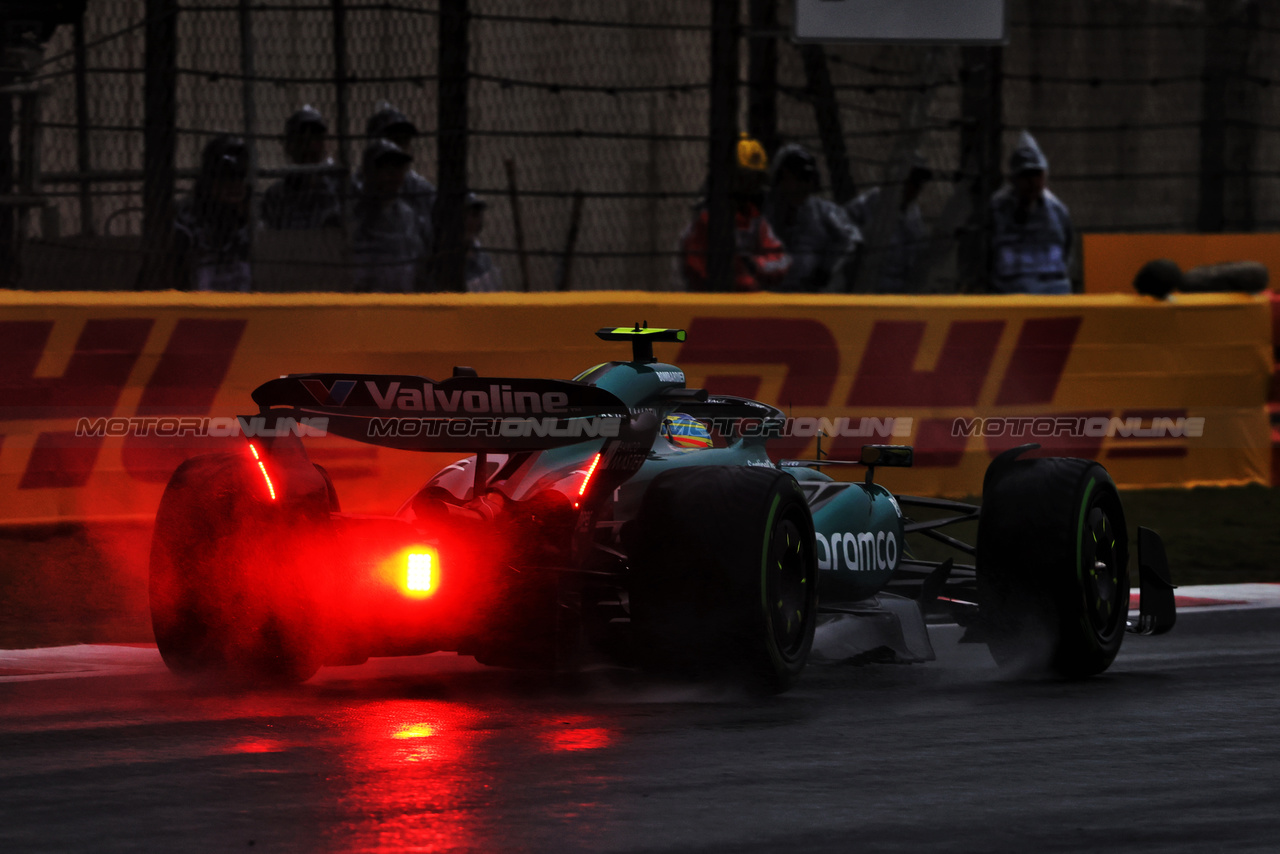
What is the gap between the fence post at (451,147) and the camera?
447 inches

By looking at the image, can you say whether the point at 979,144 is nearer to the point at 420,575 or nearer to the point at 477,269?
the point at 477,269

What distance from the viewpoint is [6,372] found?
9.83 meters

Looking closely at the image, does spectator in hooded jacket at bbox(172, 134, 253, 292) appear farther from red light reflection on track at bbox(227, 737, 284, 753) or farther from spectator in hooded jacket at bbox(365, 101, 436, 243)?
red light reflection on track at bbox(227, 737, 284, 753)

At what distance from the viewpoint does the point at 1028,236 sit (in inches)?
532

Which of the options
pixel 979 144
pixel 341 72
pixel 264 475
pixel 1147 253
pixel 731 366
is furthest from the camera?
pixel 1147 253

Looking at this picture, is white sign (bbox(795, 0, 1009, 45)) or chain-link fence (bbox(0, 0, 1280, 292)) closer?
chain-link fence (bbox(0, 0, 1280, 292))

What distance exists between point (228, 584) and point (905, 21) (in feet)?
22.4

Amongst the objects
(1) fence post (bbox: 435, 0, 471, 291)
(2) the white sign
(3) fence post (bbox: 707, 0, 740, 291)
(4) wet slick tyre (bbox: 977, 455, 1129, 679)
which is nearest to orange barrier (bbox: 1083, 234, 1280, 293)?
(2) the white sign

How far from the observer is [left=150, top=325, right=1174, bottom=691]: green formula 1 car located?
624 cm

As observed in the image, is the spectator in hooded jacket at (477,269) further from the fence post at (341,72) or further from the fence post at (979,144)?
the fence post at (979,144)

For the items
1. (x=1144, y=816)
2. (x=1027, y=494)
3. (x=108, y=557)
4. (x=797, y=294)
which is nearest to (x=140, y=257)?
(x=108, y=557)

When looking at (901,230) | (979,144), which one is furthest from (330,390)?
(901,230)

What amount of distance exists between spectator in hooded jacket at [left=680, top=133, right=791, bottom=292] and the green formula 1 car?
5036 millimetres

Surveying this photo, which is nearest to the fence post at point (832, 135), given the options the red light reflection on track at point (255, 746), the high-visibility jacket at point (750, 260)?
the high-visibility jacket at point (750, 260)
